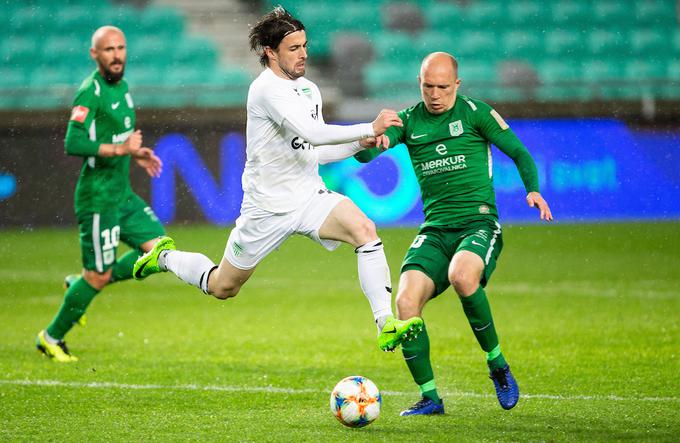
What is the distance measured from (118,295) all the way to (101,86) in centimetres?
396

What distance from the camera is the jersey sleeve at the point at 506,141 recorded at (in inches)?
238

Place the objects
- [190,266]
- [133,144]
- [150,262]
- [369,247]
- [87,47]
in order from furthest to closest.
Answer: [87,47]
[133,144]
[150,262]
[190,266]
[369,247]

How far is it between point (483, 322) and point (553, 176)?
10.1 m

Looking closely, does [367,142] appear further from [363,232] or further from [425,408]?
[425,408]

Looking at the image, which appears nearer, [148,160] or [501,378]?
[501,378]

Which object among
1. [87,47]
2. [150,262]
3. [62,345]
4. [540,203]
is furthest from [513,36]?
[540,203]

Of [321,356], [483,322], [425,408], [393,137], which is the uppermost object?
[393,137]

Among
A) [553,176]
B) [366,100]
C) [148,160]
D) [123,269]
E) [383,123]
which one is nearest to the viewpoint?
[383,123]

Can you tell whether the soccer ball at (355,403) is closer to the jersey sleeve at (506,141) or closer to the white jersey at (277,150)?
the white jersey at (277,150)

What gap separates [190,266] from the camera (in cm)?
657

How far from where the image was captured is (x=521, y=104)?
16.4 metres

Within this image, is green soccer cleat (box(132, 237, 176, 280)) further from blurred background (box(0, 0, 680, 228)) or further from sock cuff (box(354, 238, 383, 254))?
blurred background (box(0, 0, 680, 228))

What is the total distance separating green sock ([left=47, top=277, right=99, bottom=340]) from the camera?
8.03 metres

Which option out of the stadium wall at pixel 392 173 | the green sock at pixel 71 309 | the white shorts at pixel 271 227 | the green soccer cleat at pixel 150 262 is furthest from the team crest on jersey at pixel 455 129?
the stadium wall at pixel 392 173
